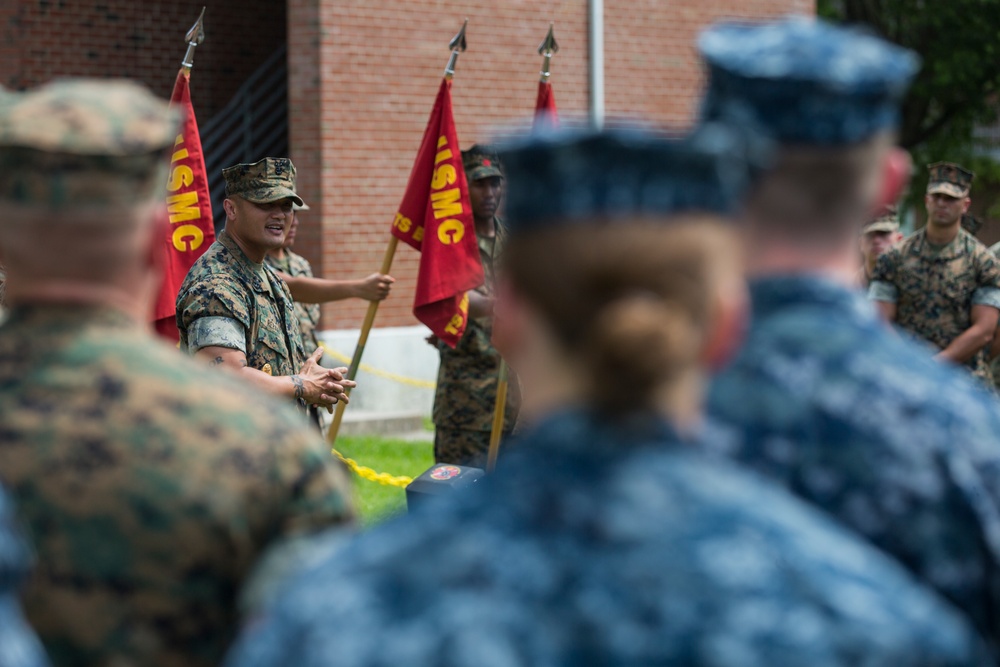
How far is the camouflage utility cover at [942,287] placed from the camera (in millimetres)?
7973

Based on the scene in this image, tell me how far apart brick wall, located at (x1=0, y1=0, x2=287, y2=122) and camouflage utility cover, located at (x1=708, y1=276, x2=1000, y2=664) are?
447 inches

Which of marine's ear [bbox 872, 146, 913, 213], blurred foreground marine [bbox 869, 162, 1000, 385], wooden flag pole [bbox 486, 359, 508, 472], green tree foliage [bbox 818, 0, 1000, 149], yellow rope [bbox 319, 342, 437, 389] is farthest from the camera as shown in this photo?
green tree foliage [bbox 818, 0, 1000, 149]

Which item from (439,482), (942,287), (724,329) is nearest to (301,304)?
(439,482)

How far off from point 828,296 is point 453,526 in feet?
3.11

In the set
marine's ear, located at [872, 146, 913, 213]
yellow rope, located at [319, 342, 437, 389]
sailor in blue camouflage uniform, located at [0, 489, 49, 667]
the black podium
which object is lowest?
yellow rope, located at [319, 342, 437, 389]

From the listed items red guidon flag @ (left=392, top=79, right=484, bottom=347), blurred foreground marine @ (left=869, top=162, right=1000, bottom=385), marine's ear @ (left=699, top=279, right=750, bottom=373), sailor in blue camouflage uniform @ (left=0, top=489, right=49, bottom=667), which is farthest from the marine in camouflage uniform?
marine's ear @ (left=699, top=279, right=750, bottom=373)

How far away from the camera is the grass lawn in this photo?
8.29 metres

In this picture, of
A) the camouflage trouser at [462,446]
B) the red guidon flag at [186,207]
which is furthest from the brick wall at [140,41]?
the camouflage trouser at [462,446]

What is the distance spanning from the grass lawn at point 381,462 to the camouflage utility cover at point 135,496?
5700mm

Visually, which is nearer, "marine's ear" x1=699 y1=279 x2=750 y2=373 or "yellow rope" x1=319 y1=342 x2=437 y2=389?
"marine's ear" x1=699 y1=279 x2=750 y2=373

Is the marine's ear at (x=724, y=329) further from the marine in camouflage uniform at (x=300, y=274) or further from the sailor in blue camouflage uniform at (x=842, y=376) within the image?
the marine in camouflage uniform at (x=300, y=274)

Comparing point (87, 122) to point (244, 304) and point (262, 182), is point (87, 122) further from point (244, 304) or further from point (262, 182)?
point (262, 182)

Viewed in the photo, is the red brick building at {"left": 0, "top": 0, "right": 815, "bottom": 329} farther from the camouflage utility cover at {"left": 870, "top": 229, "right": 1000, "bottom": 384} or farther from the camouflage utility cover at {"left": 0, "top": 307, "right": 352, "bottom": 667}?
the camouflage utility cover at {"left": 0, "top": 307, "right": 352, "bottom": 667}

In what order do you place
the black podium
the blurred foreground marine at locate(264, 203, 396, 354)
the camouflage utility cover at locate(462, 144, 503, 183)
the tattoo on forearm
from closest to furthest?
the black podium, the tattoo on forearm, the blurred foreground marine at locate(264, 203, 396, 354), the camouflage utility cover at locate(462, 144, 503, 183)
